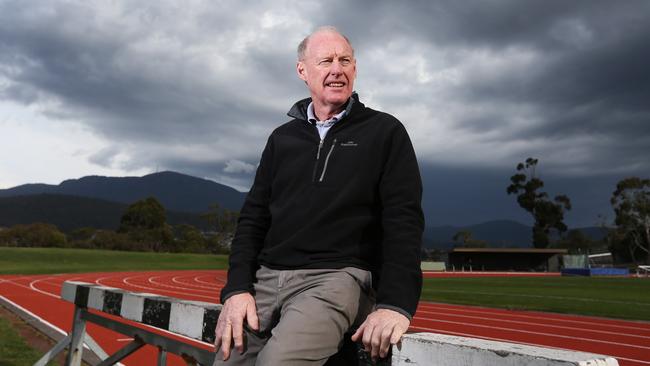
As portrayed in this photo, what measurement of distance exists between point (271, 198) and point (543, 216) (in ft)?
244

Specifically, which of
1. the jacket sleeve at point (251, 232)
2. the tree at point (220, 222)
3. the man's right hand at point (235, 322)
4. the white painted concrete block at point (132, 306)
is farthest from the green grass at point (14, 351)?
the tree at point (220, 222)

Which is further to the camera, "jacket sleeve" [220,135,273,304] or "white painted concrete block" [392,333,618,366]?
"jacket sleeve" [220,135,273,304]

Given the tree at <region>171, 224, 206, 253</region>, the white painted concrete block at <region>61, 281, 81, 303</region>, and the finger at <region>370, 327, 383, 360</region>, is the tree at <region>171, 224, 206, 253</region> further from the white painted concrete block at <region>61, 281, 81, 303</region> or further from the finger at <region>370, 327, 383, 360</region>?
the finger at <region>370, 327, 383, 360</region>

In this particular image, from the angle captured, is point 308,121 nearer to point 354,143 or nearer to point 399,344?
point 354,143

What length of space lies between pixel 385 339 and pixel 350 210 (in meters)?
→ 0.51

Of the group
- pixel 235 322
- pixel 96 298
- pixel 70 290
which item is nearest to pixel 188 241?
pixel 70 290

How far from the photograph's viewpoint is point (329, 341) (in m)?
1.48

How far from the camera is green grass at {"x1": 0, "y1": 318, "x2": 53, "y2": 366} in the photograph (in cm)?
554

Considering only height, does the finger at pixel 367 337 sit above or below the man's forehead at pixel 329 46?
below

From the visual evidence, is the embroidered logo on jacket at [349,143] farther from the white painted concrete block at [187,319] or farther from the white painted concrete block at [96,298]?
the white painted concrete block at [96,298]

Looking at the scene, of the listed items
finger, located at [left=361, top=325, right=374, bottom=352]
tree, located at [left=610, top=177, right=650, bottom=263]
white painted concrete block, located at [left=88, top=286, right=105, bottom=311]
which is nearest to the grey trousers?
finger, located at [left=361, top=325, right=374, bottom=352]

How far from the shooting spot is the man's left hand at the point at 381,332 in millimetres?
1328

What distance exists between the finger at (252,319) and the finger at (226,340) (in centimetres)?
7

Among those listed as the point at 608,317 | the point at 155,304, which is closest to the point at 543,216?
the point at 608,317
